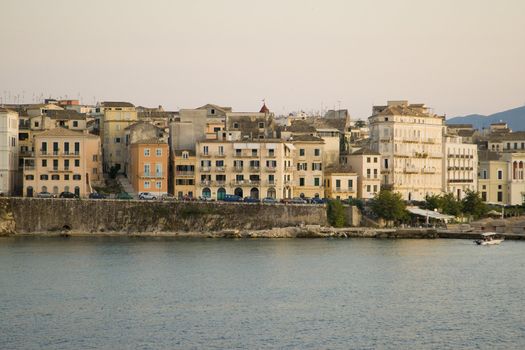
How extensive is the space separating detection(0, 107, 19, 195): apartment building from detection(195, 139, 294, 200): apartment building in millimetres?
13222

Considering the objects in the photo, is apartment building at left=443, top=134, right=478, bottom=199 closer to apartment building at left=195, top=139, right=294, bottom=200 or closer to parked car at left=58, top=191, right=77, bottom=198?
apartment building at left=195, top=139, right=294, bottom=200

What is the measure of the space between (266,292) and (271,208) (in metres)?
29.1

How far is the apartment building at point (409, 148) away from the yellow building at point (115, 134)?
19.3 metres

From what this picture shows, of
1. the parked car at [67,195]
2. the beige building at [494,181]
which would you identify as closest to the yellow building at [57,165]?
the parked car at [67,195]

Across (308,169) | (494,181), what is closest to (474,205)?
(494,181)

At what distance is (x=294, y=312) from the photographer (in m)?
55.3

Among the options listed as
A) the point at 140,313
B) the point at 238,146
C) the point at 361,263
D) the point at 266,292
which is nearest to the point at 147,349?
the point at 140,313

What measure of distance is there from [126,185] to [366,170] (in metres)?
18.1

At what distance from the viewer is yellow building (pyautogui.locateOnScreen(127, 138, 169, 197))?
9369 centimetres

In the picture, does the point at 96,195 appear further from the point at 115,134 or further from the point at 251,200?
the point at 115,134

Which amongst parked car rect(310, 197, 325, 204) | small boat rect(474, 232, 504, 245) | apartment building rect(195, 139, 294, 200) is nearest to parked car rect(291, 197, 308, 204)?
parked car rect(310, 197, 325, 204)

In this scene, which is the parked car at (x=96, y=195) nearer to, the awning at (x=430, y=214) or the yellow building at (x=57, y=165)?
the yellow building at (x=57, y=165)

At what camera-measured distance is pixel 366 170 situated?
98.2 meters

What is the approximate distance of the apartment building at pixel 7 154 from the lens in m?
92.0
